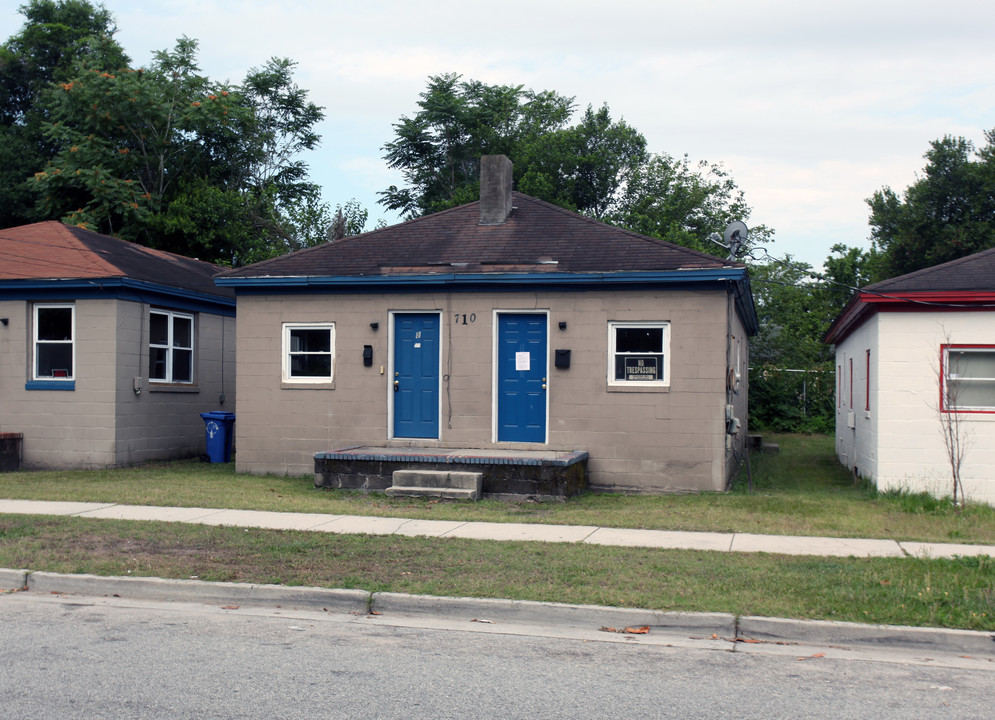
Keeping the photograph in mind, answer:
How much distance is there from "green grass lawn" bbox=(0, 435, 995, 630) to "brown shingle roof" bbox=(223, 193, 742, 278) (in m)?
3.66

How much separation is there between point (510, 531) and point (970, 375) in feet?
23.4

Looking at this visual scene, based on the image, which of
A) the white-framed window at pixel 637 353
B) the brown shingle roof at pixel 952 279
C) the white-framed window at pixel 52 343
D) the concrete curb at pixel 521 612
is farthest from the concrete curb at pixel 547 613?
the white-framed window at pixel 52 343

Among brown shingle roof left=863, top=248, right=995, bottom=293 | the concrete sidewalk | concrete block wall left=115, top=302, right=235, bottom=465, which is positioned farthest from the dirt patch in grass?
concrete block wall left=115, top=302, right=235, bottom=465

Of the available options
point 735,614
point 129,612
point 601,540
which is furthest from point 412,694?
point 601,540

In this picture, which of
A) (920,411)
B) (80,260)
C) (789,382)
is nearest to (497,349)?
(920,411)

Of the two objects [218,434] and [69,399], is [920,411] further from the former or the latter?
[69,399]

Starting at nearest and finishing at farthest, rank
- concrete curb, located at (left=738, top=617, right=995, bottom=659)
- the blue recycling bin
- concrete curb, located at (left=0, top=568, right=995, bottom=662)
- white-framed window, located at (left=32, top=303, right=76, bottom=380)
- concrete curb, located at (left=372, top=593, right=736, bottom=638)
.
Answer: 1. concrete curb, located at (left=738, top=617, right=995, bottom=659)
2. concrete curb, located at (left=0, top=568, right=995, bottom=662)
3. concrete curb, located at (left=372, top=593, right=736, bottom=638)
4. white-framed window, located at (left=32, top=303, right=76, bottom=380)
5. the blue recycling bin

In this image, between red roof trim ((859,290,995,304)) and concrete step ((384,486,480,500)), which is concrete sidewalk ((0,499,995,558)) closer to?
concrete step ((384,486,480,500))

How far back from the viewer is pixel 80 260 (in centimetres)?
1680

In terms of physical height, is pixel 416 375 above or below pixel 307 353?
below

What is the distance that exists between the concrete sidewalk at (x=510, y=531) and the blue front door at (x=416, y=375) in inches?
155

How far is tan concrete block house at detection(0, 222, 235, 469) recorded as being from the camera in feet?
53.1

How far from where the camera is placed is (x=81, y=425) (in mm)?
16250

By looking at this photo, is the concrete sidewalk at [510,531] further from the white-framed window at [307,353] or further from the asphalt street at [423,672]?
the white-framed window at [307,353]
